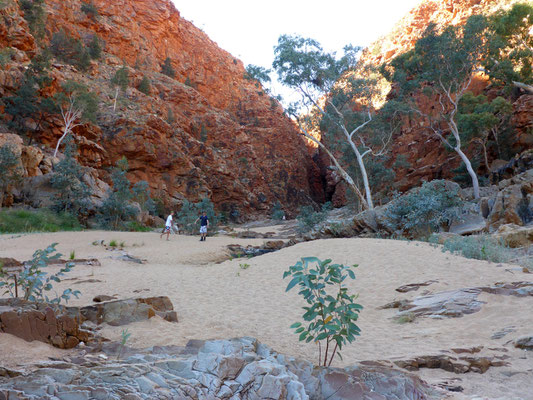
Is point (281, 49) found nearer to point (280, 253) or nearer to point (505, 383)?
point (280, 253)

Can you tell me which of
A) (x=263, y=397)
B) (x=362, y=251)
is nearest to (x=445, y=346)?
(x=263, y=397)

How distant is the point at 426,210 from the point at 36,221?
17.4m

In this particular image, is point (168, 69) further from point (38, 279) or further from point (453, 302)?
point (453, 302)

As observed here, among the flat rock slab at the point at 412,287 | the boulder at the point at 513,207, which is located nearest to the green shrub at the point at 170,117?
the boulder at the point at 513,207

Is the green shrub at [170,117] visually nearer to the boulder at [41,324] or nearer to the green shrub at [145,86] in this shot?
the green shrub at [145,86]

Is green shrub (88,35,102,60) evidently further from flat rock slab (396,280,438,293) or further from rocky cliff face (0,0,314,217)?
flat rock slab (396,280,438,293)

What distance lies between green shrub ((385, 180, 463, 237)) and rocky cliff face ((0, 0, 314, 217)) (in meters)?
13.0

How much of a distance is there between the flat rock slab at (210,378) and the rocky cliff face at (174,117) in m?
23.4

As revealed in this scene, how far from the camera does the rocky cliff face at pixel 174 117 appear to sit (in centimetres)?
3156

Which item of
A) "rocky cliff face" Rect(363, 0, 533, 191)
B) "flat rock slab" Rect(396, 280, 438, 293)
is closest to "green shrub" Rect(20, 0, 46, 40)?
"rocky cliff face" Rect(363, 0, 533, 191)

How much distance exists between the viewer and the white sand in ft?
14.0

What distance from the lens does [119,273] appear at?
30.6 feet

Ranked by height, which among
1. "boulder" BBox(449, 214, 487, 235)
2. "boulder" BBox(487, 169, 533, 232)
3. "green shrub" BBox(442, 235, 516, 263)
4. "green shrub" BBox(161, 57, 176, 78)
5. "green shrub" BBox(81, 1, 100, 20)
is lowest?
"green shrub" BBox(442, 235, 516, 263)

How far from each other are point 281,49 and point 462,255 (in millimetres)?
18443
